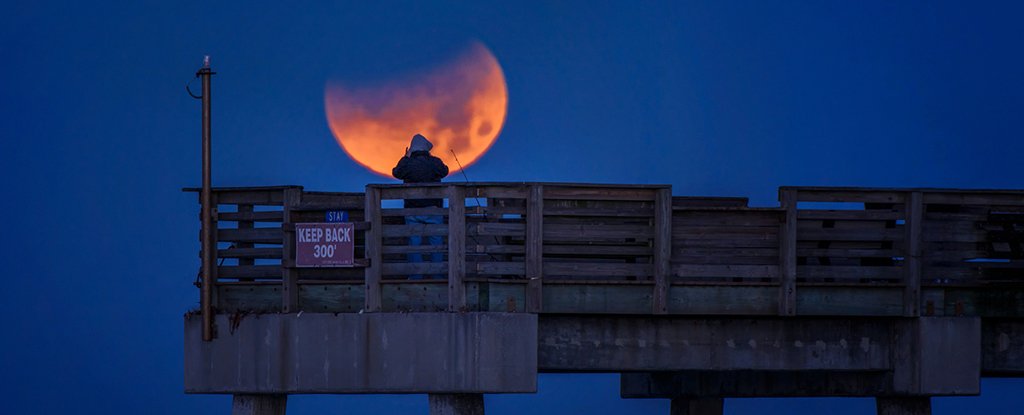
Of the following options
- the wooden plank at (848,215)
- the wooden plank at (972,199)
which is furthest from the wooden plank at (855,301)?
the wooden plank at (972,199)

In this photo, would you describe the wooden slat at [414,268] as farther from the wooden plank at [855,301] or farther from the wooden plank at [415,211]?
the wooden plank at [855,301]

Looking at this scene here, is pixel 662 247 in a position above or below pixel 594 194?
below

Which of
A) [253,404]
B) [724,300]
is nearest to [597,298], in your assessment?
[724,300]

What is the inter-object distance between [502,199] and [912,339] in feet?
17.8

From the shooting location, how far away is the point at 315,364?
64.5 ft

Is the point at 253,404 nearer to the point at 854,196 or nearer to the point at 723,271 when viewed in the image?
the point at 723,271


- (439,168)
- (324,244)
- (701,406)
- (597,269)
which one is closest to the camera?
(597,269)

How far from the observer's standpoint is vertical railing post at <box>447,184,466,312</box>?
63.1ft

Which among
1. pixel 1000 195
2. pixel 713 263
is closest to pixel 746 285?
pixel 713 263

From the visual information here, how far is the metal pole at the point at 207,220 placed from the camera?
19.7 metres

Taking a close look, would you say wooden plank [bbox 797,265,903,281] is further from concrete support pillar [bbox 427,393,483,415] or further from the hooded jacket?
the hooded jacket

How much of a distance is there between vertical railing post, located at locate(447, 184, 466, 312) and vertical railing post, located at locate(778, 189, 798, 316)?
3.88 m

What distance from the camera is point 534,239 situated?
1923 cm

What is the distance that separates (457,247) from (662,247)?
245 cm
